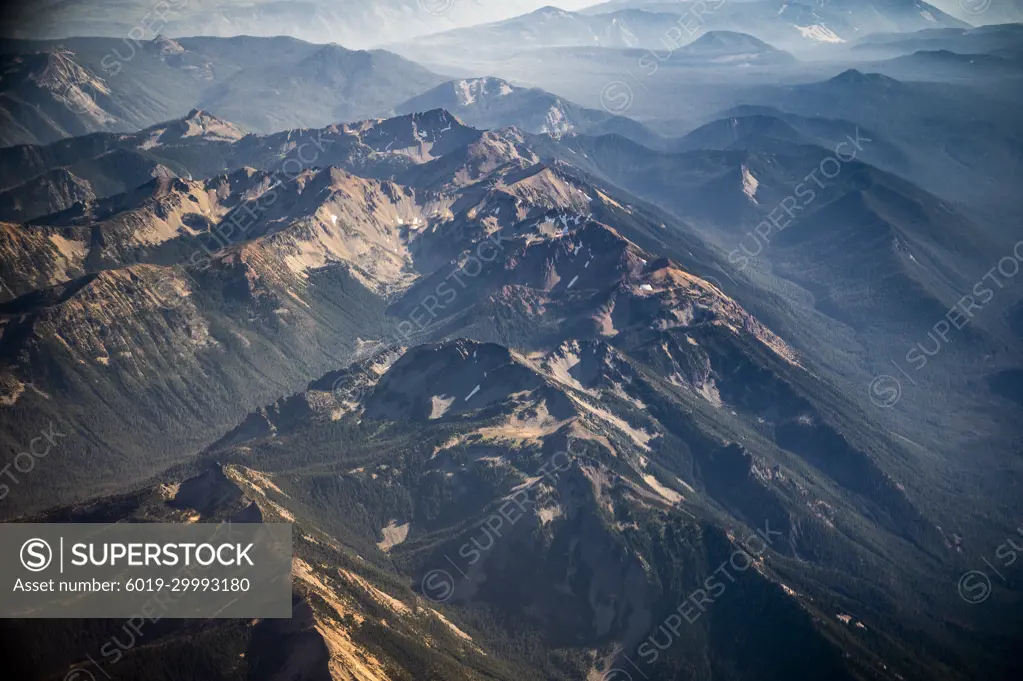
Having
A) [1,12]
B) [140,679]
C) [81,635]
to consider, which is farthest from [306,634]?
[1,12]

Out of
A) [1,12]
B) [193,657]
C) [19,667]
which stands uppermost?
[1,12]

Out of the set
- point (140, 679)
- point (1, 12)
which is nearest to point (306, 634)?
point (140, 679)

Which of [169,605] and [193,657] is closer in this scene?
[193,657]

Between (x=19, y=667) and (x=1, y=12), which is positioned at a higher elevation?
(x=1, y=12)

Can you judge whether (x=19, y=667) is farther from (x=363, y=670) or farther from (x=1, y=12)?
(x=1, y=12)

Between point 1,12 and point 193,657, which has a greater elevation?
point 1,12

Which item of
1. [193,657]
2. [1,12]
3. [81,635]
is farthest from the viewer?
[81,635]

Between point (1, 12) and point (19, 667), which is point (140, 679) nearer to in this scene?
point (19, 667)

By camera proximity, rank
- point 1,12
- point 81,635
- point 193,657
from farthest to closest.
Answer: point 81,635, point 193,657, point 1,12

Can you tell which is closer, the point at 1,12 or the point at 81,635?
the point at 1,12
